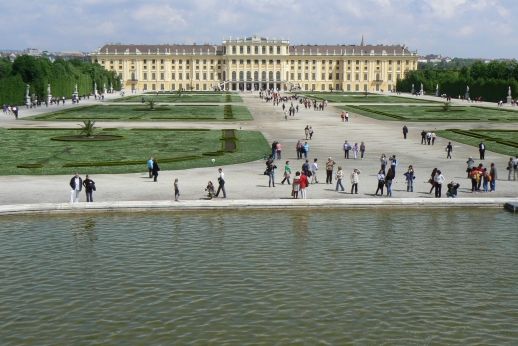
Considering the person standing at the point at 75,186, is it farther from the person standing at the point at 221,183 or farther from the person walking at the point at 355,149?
the person walking at the point at 355,149

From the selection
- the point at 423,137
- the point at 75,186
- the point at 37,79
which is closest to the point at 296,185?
the point at 75,186

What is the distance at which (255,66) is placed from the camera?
185125 millimetres

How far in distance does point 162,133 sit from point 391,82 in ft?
479

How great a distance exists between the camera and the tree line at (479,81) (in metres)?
103

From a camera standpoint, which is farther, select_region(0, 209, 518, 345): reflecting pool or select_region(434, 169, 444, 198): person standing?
select_region(434, 169, 444, 198): person standing

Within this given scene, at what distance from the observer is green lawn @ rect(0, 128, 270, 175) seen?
3025 cm

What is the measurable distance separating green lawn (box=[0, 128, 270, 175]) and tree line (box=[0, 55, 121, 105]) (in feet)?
107

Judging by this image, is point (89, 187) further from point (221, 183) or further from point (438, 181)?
point (438, 181)

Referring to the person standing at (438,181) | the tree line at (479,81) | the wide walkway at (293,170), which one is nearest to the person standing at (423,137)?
the wide walkway at (293,170)

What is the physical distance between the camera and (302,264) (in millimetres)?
16234

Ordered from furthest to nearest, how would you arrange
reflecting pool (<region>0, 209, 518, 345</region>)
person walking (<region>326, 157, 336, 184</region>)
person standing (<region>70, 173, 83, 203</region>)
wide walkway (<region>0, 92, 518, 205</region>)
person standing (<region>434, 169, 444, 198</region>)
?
person walking (<region>326, 157, 336, 184</region>)
wide walkway (<region>0, 92, 518, 205</region>)
person standing (<region>434, 169, 444, 198</region>)
person standing (<region>70, 173, 83, 203</region>)
reflecting pool (<region>0, 209, 518, 345</region>)

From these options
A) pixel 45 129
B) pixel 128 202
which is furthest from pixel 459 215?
pixel 45 129

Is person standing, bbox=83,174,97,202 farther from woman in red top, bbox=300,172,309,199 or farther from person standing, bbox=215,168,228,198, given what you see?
woman in red top, bbox=300,172,309,199

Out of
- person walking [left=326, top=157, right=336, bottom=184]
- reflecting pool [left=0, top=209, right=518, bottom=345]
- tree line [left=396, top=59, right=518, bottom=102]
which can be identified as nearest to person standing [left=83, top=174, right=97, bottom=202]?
reflecting pool [left=0, top=209, right=518, bottom=345]
